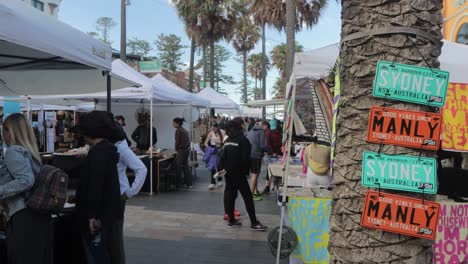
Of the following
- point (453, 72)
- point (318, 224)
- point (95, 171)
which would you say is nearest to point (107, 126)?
point (95, 171)

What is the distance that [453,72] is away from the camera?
3963 millimetres

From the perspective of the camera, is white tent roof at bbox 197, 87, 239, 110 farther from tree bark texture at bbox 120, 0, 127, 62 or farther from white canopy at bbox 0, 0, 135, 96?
white canopy at bbox 0, 0, 135, 96

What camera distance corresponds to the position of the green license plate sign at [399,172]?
5.49ft

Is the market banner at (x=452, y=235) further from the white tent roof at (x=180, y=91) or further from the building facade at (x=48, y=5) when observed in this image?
the building facade at (x=48, y=5)

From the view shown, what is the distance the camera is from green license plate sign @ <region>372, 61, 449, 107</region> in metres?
1.67

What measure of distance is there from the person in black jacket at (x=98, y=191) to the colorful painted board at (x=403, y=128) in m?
2.34

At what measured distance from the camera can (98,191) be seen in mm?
3264

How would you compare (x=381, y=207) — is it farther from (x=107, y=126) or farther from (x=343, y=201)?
(x=107, y=126)

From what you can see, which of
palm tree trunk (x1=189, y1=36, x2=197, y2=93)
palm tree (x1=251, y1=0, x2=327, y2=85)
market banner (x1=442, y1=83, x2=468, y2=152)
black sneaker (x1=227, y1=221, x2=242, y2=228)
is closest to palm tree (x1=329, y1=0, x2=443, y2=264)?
market banner (x1=442, y1=83, x2=468, y2=152)

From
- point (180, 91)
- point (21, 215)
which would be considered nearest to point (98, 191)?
point (21, 215)

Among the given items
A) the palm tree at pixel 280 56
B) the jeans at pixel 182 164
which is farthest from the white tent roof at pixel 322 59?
the palm tree at pixel 280 56

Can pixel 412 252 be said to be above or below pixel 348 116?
below

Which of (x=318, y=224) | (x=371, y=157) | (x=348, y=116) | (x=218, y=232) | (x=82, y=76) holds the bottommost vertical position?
(x=218, y=232)

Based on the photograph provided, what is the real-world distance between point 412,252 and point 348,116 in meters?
0.64
